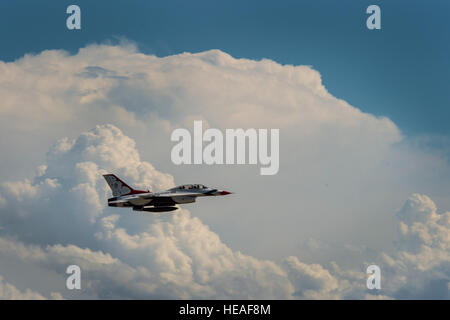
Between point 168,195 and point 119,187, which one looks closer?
point 168,195

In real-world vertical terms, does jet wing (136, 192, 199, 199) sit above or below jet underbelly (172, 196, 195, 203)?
above

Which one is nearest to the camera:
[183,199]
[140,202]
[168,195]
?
[183,199]

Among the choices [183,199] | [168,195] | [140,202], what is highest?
[168,195]

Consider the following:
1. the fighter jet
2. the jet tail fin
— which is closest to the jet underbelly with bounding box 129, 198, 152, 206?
the fighter jet

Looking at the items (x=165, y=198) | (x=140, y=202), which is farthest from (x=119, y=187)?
(x=165, y=198)

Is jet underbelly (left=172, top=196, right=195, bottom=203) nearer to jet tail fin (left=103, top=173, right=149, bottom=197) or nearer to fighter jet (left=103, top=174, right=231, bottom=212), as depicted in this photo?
fighter jet (left=103, top=174, right=231, bottom=212)

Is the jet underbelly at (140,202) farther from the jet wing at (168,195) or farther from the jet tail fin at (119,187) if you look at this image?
the jet tail fin at (119,187)

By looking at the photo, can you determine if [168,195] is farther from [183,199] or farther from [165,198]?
[183,199]

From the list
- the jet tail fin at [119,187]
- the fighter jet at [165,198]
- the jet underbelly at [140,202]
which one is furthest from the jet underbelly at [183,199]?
the jet tail fin at [119,187]

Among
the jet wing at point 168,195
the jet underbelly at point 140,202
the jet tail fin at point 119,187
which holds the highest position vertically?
the jet tail fin at point 119,187

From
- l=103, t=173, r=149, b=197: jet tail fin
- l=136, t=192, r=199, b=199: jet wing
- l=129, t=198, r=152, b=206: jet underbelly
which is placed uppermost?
l=103, t=173, r=149, b=197: jet tail fin
